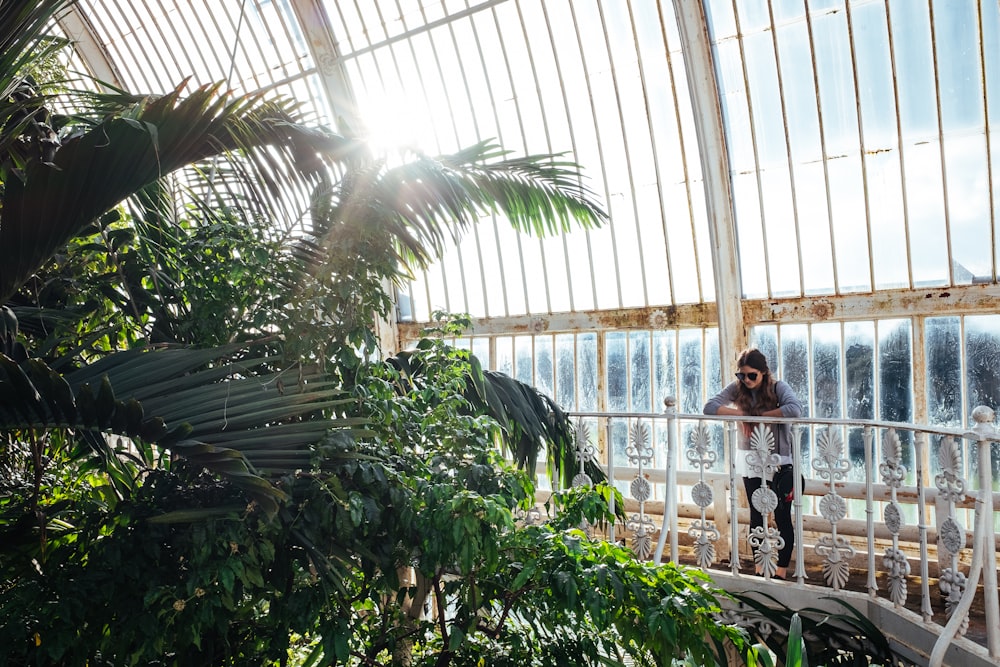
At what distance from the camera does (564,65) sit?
7445mm

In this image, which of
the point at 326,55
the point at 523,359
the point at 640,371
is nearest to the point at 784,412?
the point at 640,371

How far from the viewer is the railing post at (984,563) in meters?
3.08

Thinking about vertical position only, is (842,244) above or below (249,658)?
above

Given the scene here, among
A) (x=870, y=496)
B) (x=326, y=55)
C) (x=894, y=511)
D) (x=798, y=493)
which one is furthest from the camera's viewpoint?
(x=326, y=55)

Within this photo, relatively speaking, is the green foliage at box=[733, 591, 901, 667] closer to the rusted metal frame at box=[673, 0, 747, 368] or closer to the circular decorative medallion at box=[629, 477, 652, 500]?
the circular decorative medallion at box=[629, 477, 652, 500]

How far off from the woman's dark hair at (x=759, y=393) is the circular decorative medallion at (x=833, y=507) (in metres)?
0.77

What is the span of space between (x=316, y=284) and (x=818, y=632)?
10.5 feet

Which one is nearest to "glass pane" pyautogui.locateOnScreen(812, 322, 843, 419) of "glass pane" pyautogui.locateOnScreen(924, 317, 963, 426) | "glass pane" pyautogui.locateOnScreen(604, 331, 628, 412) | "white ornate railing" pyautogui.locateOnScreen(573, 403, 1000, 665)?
"white ornate railing" pyautogui.locateOnScreen(573, 403, 1000, 665)

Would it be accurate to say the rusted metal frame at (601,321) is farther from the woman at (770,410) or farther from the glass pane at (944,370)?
the woman at (770,410)

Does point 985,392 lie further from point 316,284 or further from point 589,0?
point 316,284

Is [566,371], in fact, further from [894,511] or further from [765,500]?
[894,511]

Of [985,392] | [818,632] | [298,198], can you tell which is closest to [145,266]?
[298,198]

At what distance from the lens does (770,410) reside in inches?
180

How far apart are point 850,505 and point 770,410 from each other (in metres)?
2.43
